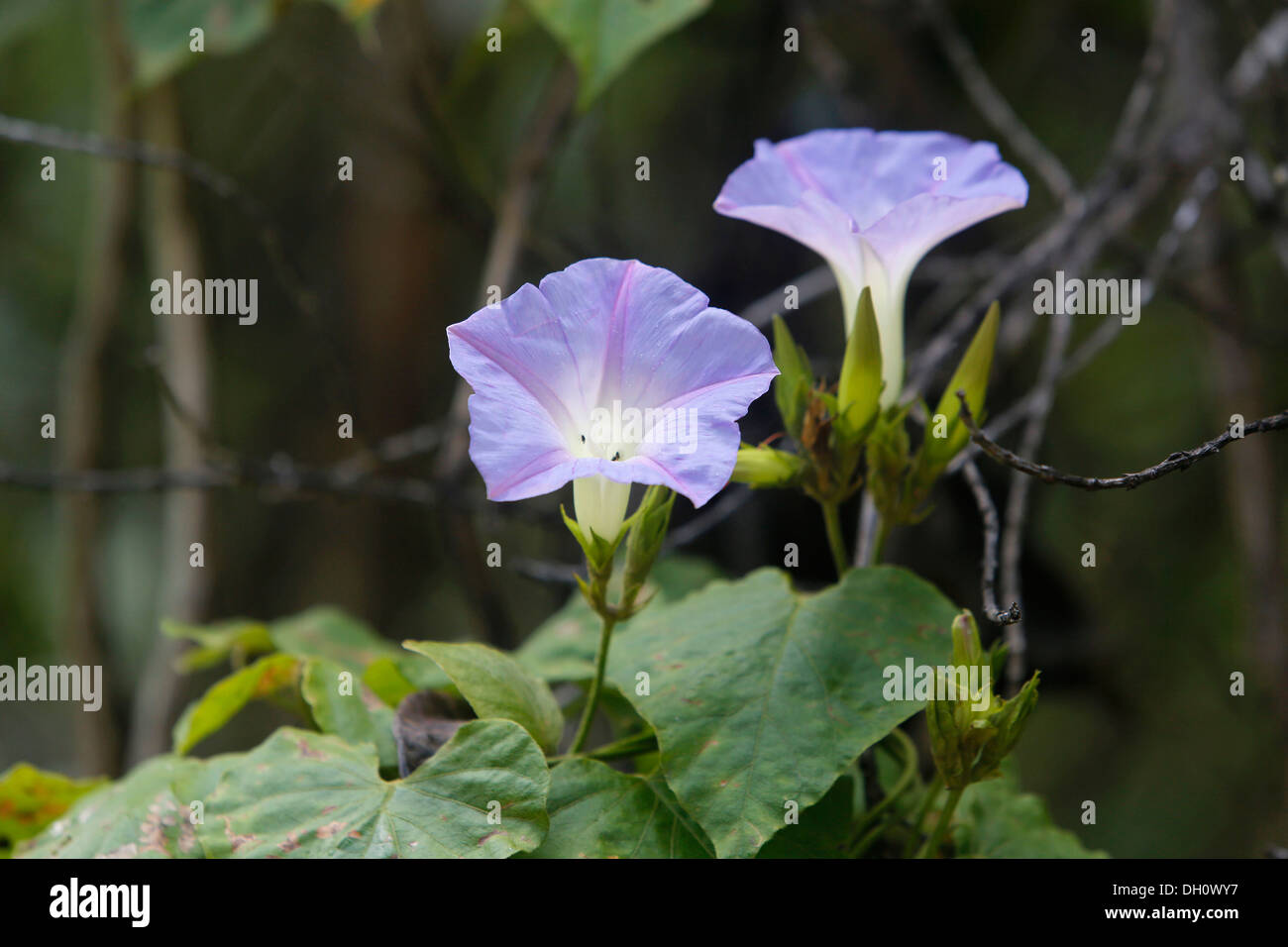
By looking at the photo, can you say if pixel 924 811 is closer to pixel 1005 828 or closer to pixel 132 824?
pixel 1005 828

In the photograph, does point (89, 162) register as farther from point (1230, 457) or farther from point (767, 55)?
point (1230, 457)

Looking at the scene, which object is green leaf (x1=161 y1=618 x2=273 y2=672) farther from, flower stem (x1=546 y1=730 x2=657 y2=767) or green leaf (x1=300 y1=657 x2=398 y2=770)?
flower stem (x1=546 y1=730 x2=657 y2=767)

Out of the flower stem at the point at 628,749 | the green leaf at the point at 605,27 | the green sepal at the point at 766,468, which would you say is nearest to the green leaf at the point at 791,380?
the green sepal at the point at 766,468

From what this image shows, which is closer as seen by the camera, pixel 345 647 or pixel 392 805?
pixel 392 805

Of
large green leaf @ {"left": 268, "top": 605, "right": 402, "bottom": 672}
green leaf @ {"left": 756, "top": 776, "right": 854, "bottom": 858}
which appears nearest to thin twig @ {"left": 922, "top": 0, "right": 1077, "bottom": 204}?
green leaf @ {"left": 756, "top": 776, "right": 854, "bottom": 858}

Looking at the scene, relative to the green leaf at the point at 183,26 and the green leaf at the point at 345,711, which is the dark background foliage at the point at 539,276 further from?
the green leaf at the point at 345,711

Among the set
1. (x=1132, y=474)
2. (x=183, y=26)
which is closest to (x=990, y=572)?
(x=1132, y=474)
